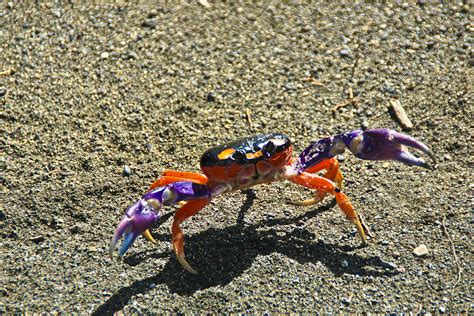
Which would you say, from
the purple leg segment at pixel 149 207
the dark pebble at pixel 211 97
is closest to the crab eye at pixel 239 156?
the purple leg segment at pixel 149 207

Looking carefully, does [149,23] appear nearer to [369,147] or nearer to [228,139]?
[228,139]

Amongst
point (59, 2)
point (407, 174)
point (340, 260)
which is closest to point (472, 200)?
Answer: point (407, 174)

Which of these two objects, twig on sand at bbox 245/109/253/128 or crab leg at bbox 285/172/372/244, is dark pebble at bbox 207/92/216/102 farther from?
crab leg at bbox 285/172/372/244

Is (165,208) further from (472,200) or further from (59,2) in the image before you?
(59,2)

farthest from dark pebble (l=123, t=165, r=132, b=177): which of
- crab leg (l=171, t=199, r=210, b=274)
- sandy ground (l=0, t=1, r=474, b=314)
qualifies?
crab leg (l=171, t=199, r=210, b=274)

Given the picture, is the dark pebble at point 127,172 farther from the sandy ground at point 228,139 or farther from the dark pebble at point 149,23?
the dark pebble at point 149,23
